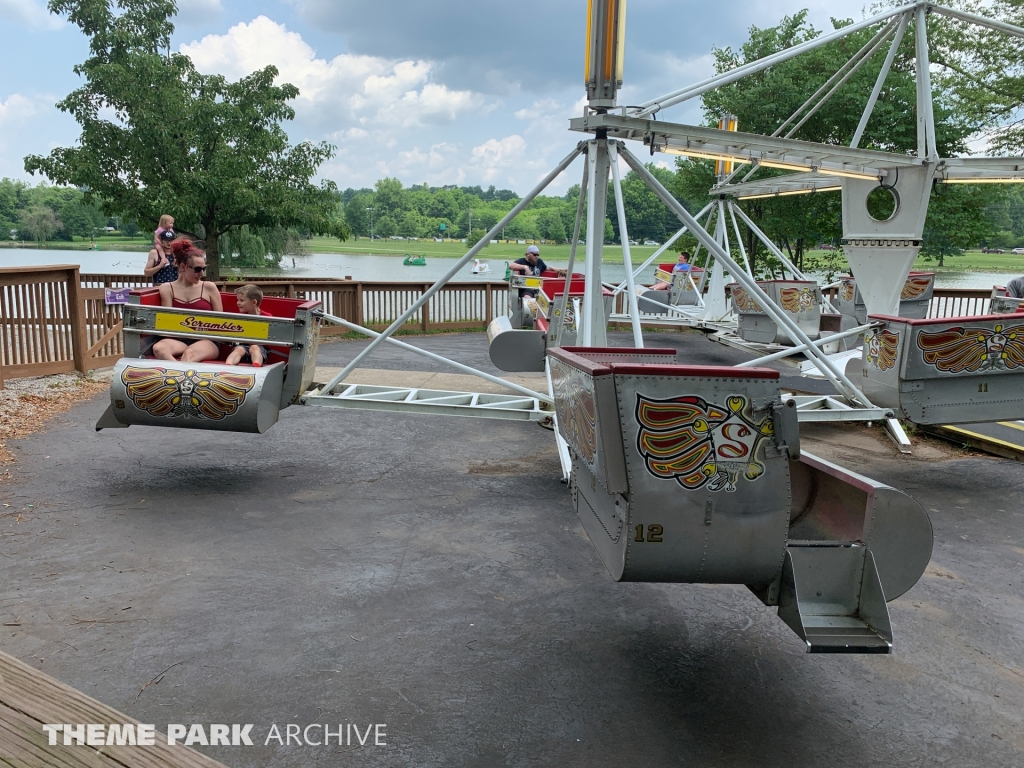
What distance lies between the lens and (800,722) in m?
3.45

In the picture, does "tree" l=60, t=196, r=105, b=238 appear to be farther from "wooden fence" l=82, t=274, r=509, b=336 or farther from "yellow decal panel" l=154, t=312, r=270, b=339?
"yellow decal panel" l=154, t=312, r=270, b=339

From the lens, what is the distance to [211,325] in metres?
6.61

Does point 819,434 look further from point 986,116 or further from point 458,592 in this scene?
point 986,116

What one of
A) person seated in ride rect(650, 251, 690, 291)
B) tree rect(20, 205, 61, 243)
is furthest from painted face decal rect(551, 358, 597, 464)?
tree rect(20, 205, 61, 243)

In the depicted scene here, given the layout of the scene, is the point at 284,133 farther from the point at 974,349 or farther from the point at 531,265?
the point at 974,349

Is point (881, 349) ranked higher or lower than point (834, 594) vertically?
higher

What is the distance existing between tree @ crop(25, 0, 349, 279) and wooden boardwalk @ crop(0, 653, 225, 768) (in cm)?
1645

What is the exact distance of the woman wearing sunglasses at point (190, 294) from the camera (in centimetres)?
660

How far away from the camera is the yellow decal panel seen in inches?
259

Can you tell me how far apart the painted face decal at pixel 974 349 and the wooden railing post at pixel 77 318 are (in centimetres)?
1043

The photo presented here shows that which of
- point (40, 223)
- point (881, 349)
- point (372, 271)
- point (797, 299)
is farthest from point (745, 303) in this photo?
point (40, 223)

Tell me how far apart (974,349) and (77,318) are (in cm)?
1086

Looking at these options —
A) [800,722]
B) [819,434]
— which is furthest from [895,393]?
[800,722]

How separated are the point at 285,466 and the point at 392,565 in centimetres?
268
